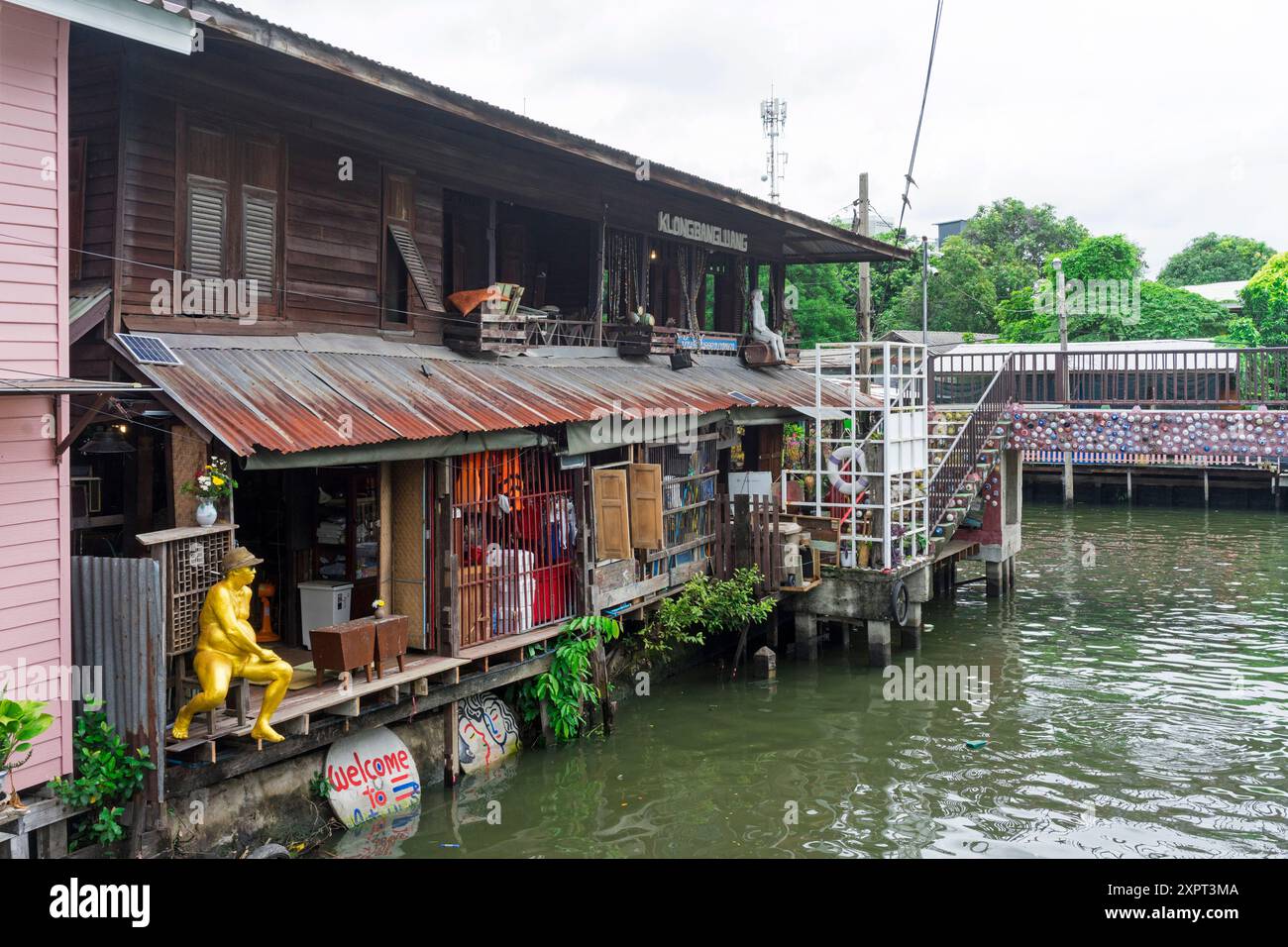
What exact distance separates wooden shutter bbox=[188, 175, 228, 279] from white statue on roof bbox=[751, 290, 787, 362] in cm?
1444

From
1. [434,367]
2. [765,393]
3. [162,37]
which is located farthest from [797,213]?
[162,37]

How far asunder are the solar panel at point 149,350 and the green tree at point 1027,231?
2492 inches

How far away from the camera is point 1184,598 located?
25.1 meters

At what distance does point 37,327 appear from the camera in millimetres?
9336

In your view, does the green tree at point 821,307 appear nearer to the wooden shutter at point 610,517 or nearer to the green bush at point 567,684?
the wooden shutter at point 610,517

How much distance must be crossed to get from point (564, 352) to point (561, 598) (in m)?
4.81

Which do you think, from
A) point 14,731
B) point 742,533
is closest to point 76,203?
point 14,731

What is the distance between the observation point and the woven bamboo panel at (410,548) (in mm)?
13336

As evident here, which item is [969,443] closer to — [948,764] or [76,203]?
[948,764]

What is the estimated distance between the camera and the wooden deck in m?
10.1

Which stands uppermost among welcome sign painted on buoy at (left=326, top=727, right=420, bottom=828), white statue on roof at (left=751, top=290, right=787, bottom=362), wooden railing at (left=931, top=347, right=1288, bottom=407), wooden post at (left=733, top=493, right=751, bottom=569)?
white statue on roof at (left=751, top=290, right=787, bottom=362)

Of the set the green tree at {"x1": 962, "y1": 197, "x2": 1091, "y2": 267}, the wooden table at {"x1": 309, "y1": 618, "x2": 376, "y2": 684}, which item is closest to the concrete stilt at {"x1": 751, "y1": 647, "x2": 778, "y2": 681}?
the wooden table at {"x1": 309, "y1": 618, "x2": 376, "y2": 684}

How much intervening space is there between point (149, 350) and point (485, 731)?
6.24m

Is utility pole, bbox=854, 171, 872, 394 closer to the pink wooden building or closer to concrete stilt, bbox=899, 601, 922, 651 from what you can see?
concrete stilt, bbox=899, 601, 922, 651
